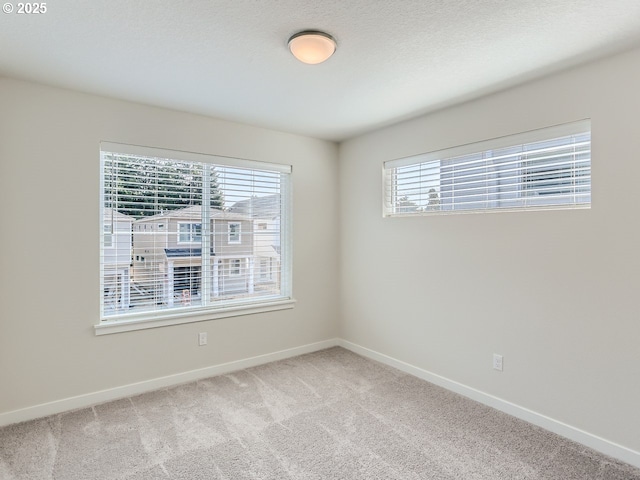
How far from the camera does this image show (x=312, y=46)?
6.53ft

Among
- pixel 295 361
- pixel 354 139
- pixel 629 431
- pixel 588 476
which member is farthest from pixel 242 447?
pixel 354 139

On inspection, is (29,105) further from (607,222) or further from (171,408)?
(607,222)

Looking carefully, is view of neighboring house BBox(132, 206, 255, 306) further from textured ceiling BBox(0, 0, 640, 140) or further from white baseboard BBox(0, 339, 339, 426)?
textured ceiling BBox(0, 0, 640, 140)

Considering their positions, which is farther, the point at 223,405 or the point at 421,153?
the point at 421,153

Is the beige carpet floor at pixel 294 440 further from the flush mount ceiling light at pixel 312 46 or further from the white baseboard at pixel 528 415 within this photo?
the flush mount ceiling light at pixel 312 46

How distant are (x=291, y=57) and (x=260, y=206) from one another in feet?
5.97

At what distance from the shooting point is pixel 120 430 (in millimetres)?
2463

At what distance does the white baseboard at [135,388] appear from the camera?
8.52 feet

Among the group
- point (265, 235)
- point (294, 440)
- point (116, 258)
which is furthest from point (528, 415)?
point (116, 258)

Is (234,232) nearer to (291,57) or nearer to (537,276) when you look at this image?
(291,57)

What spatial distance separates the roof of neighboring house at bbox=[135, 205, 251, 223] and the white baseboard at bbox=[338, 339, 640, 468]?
209 centimetres

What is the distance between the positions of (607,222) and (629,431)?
4.07 feet

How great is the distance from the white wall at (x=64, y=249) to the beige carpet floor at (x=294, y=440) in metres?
0.29

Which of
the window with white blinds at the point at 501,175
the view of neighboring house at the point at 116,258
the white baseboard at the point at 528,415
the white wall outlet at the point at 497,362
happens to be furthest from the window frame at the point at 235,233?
the white wall outlet at the point at 497,362
